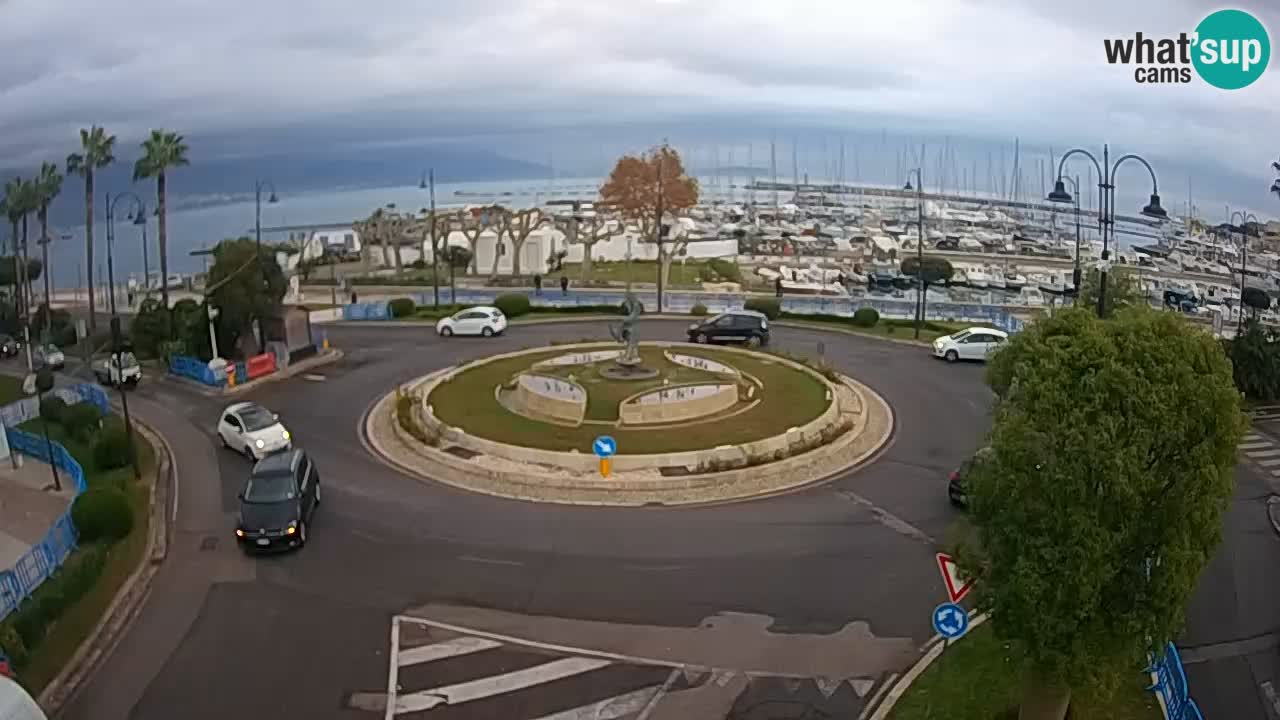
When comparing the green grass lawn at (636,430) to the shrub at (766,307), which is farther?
the shrub at (766,307)

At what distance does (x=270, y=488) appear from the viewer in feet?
69.5

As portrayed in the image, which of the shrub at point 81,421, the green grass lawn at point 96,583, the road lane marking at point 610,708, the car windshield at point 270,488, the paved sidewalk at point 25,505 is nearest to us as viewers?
the road lane marking at point 610,708

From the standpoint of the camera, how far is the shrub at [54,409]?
99.6 ft

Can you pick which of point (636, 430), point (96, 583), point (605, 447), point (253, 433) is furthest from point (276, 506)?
point (636, 430)

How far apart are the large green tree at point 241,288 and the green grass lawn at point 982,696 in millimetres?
30866

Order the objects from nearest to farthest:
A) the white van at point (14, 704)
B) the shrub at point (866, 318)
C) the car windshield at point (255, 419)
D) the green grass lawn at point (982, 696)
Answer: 1. the white van at point (14, 704)
2. the green grass lawn at point (982, 696)
3. the car windshield at point (255, 419)
4. the shrub at point (866, 318)

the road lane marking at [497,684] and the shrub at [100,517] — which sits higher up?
the shrub at [100,517]

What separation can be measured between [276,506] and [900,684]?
13.2 metres

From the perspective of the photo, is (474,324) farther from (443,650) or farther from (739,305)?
(443,650)

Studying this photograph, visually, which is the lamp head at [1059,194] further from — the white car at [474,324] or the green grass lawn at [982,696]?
the white car at [474,324]

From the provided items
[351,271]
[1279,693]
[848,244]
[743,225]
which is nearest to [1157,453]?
[1279,693]

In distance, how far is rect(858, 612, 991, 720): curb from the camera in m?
14.5

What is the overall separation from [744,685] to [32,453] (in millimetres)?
23413

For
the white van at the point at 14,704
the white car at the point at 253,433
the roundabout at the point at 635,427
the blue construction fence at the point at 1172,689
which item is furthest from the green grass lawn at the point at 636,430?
the white van at the point at 14,704
